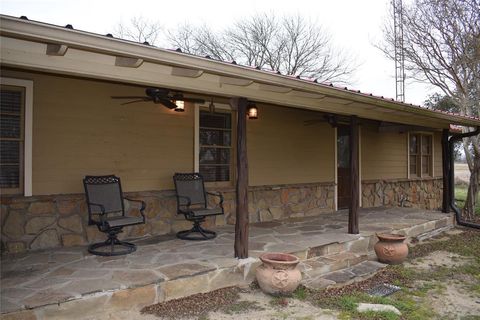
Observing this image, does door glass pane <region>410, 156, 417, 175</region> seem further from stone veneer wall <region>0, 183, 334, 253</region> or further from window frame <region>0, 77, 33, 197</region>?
window frame <region>0, 77, 33, 197</region>

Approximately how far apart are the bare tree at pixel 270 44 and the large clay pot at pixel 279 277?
41.8 ft

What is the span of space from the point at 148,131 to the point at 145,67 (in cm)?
208

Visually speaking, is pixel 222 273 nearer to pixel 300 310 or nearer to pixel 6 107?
pixel 300 310

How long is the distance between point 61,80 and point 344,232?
4.09 m

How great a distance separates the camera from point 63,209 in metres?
4.35

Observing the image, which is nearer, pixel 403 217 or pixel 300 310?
pixel 300 310

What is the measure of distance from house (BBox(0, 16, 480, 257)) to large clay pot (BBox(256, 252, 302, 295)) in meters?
0.64

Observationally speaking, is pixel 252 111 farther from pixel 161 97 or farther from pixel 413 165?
pixel 413 165

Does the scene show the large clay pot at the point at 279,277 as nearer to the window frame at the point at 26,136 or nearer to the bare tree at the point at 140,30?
the window frame at the point at 26,136

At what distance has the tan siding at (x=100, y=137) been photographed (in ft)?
13.7

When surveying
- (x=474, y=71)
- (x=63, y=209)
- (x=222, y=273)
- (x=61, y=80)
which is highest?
(x=474, y=71)

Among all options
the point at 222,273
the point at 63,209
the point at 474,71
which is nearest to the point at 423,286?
the point at 222,273

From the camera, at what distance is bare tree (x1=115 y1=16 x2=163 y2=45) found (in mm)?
14870

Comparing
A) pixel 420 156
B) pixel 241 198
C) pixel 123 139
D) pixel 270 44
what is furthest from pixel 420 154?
pixel 270 44
